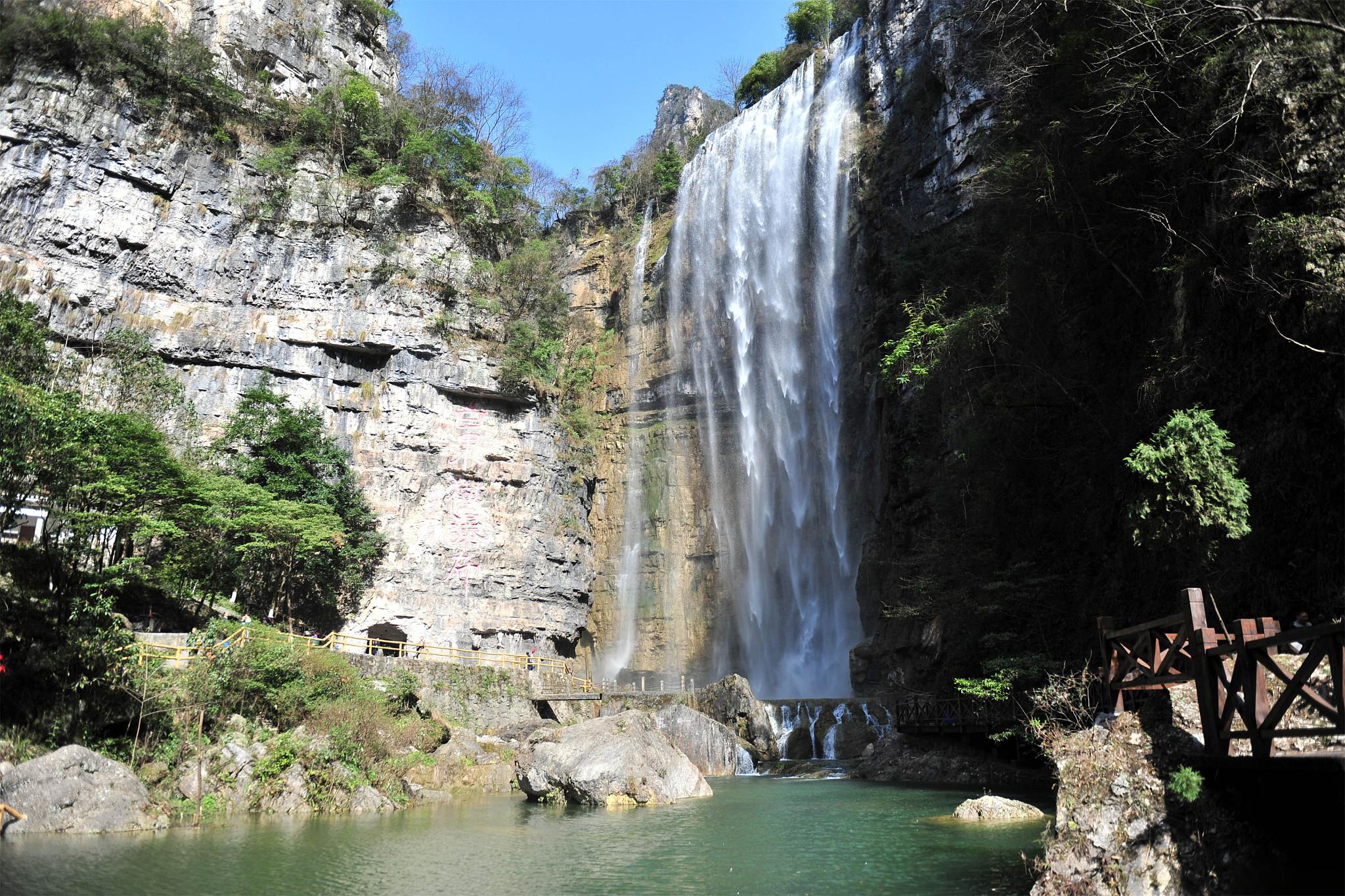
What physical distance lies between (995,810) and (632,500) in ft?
89.2

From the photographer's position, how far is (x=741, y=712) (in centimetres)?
2523

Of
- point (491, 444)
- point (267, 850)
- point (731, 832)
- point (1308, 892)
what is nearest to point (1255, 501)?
point (1308, 892)

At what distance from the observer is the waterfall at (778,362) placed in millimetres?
32906

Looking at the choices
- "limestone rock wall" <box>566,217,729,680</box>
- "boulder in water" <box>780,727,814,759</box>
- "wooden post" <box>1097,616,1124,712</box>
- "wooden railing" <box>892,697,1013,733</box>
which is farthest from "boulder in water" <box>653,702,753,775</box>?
"wooden post" <box>1097,616,1124,712</box>

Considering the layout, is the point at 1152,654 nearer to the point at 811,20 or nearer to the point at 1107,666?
the point at 1107,666

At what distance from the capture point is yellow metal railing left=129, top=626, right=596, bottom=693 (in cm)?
1756

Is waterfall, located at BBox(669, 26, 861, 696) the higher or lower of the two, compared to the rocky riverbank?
higher

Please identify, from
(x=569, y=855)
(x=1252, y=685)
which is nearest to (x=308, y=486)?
(x=569, y=855)

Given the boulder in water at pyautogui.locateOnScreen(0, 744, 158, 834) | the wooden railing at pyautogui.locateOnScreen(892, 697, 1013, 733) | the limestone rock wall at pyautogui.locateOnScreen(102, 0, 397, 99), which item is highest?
the limestone rock wall at pyautogui.locateOnScreen(102, 0, 397, 99)

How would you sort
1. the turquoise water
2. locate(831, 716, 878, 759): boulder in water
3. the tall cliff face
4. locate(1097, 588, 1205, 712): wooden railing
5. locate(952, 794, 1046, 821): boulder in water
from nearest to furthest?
locate(1097, 588, 1205, 712): wooden railing → the turquoise water → locate(952, 794, 1046, 821): boulder in water → locate(831, 716, 878, 759): boulder in water → the tall cliff face

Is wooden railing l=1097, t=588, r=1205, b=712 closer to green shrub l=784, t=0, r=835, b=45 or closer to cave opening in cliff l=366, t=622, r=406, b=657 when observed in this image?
cave opening in cliff l=366, t=622, r=406, b=657

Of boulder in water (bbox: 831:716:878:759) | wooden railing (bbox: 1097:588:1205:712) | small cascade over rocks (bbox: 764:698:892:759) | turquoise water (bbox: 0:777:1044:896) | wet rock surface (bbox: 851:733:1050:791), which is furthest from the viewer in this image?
small cascade over rocks (bbox: 764:698:892:759)

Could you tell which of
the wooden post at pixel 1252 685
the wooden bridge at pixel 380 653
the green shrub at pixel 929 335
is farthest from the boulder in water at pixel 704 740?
the wooden post at pixel 1252 685

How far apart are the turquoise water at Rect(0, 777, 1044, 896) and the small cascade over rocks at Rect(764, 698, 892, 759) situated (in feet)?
22.7
